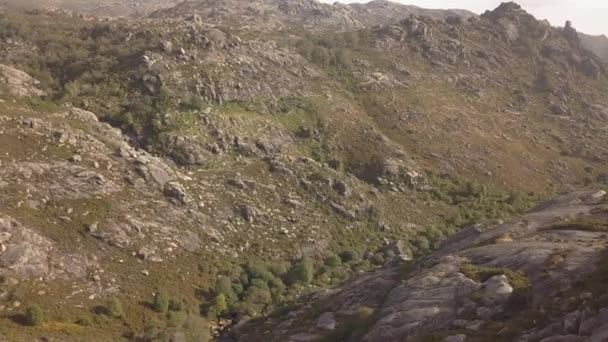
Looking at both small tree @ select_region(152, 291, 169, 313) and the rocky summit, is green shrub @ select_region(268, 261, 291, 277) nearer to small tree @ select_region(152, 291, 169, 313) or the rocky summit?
the rocky summit

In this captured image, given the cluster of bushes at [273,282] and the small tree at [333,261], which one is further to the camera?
the small tree at [333,261]

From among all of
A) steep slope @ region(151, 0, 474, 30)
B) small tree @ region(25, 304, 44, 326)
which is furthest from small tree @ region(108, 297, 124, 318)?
steep slope @ region(151, 0, 474, 30)

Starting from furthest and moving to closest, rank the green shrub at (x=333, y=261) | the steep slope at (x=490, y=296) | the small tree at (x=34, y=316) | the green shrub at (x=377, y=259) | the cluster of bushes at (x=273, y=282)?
the green shrub at (x=377, y=259) → the green shrub at (x=333, y=261) → the cluster of bushes at (x=273, y=282) → the small tree at (x=34, y=316) → the steep slope at (x=490, y=296)

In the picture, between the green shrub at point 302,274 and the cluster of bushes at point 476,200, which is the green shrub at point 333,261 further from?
the cluster of bushes at point 476,200

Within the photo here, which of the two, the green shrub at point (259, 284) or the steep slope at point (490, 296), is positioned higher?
the steep slope at point (490, 296)

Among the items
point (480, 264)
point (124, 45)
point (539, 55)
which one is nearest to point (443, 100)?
point (539, 55)

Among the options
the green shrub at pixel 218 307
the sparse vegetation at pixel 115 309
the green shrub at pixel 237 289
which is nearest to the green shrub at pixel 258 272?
the green shrub at pixel 237 289
